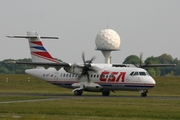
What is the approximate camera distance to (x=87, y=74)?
48.9m

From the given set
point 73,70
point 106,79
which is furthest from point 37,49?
point 106,79

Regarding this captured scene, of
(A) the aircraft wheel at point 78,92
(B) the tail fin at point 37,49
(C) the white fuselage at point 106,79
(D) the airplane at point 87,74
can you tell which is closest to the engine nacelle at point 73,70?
(D) the airplane at point 87,74

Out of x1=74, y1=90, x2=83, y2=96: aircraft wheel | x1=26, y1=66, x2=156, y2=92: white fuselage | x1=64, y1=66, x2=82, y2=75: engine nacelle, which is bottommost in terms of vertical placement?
x1=74, y1=90, x2=83, y2=96: aircraft wheel

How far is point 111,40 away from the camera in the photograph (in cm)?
9938

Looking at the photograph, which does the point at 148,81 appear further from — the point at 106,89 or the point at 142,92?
the point at 106,89

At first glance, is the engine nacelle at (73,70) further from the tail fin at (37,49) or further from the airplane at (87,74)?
the tail fin at (37,49)

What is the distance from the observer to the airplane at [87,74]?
46.1 meters

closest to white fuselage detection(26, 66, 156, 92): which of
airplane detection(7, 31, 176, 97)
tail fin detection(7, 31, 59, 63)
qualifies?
airplane detection(7, 31, 176, 97)

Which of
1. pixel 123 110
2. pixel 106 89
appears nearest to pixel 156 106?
pixel 123 110

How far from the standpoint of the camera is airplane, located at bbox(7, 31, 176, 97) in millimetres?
46125

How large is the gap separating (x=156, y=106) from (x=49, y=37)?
71.3 ft

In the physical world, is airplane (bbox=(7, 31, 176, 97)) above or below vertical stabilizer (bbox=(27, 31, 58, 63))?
below

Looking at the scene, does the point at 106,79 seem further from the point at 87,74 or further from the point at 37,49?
the point at 37,49

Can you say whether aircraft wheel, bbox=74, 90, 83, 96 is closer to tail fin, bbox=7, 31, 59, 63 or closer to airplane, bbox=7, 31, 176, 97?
airplane, bbox=7, 31, 176, 97
